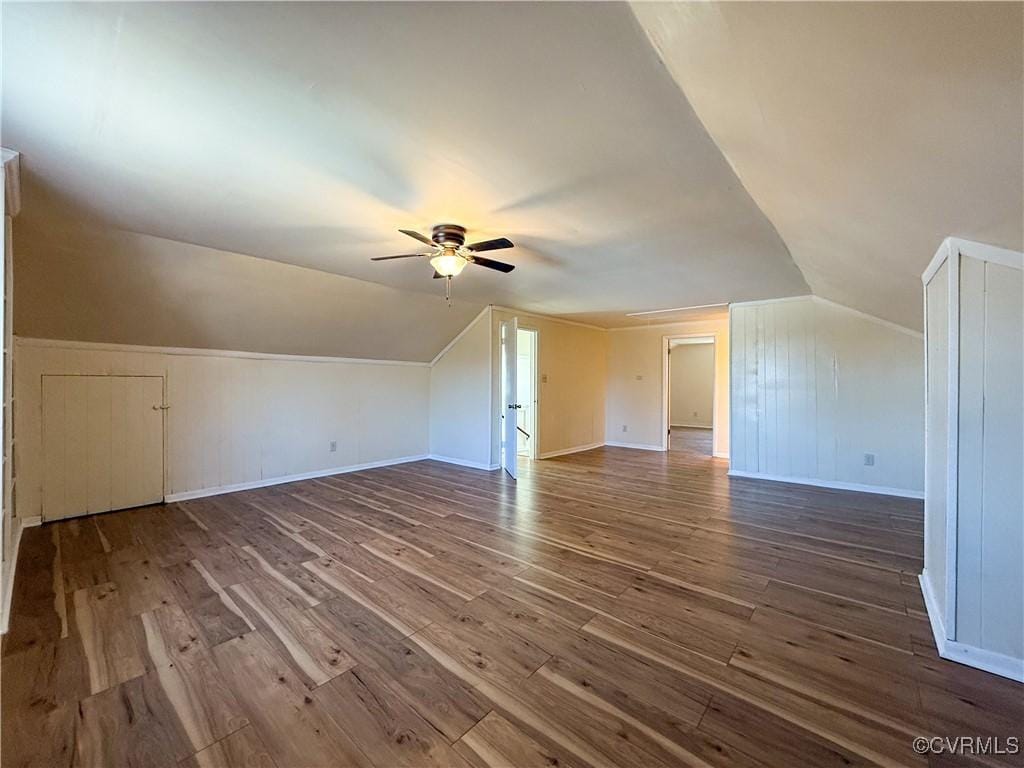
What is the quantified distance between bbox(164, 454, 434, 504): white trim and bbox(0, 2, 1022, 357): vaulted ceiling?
8.78 ft

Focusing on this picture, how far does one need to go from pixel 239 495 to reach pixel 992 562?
586 centimetres

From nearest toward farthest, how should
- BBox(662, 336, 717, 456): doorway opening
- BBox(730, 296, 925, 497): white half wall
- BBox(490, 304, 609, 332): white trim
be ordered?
BBox(730, 296, 925, 497): white half wall < BBox(490, 304, 609, 332): white trim < BBox(662, 336, 717, 456): doorway opening

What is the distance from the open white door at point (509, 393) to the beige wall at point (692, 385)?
7.67 meters

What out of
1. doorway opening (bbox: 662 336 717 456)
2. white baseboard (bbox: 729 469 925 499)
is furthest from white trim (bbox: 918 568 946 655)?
doorway opening (bbox: 662 336 717 456)

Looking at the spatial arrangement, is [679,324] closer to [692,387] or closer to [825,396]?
[825,396]

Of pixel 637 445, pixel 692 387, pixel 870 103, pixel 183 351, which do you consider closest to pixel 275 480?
pixel 183 351

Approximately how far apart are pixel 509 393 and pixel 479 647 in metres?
3.63

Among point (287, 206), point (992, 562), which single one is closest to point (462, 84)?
point (287, 206)

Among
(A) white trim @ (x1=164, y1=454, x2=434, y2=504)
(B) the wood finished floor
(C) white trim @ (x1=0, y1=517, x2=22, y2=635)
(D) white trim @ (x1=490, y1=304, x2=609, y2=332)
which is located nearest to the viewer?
(B) the wood finished floor

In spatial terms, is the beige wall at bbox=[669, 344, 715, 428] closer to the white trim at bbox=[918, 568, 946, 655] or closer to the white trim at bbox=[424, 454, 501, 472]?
the white trim at bbox=[424, 454, 501, 472]

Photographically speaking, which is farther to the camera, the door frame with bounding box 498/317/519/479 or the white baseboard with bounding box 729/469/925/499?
the door frame with bounding box 498/317/519/479

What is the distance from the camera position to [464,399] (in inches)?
245

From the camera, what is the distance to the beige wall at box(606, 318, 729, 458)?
7189mm

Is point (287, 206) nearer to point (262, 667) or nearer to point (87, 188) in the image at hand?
point (87, 188)
